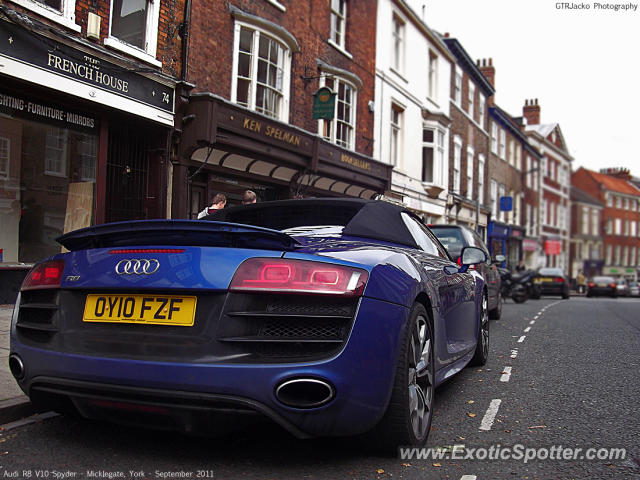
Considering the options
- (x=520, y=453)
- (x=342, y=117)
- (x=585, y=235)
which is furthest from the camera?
(x=585, y=235)

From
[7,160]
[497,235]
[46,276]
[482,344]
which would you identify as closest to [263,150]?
[7,160]

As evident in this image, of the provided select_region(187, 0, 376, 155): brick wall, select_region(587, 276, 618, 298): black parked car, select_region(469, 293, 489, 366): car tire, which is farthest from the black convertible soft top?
select_region(587, 276, 618, 298): black parked car

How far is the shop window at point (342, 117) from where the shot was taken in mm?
15477

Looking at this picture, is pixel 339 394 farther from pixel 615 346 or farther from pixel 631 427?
pixel 615 346

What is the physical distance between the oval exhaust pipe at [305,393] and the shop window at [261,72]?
10.1 m

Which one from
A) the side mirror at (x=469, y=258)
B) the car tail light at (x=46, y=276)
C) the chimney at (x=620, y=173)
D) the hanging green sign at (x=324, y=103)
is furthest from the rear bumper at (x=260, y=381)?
the chimney at (x=620, y=173)

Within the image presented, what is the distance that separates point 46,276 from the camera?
112 inches

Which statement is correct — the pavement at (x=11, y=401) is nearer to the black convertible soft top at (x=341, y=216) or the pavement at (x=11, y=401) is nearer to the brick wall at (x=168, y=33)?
the black convertible soft top at (x=341, y=216)

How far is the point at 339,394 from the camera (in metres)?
2.37

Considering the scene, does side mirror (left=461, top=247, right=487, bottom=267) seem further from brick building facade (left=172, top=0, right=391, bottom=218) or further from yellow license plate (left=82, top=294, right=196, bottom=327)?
brick building facade (left=172, top=0, right=391, bottom=218)

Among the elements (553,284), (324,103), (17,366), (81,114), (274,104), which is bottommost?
(553,284)

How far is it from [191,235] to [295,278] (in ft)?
1.91

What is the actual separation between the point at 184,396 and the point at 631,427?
294cm

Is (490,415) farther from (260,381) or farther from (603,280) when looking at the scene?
(603,280)
